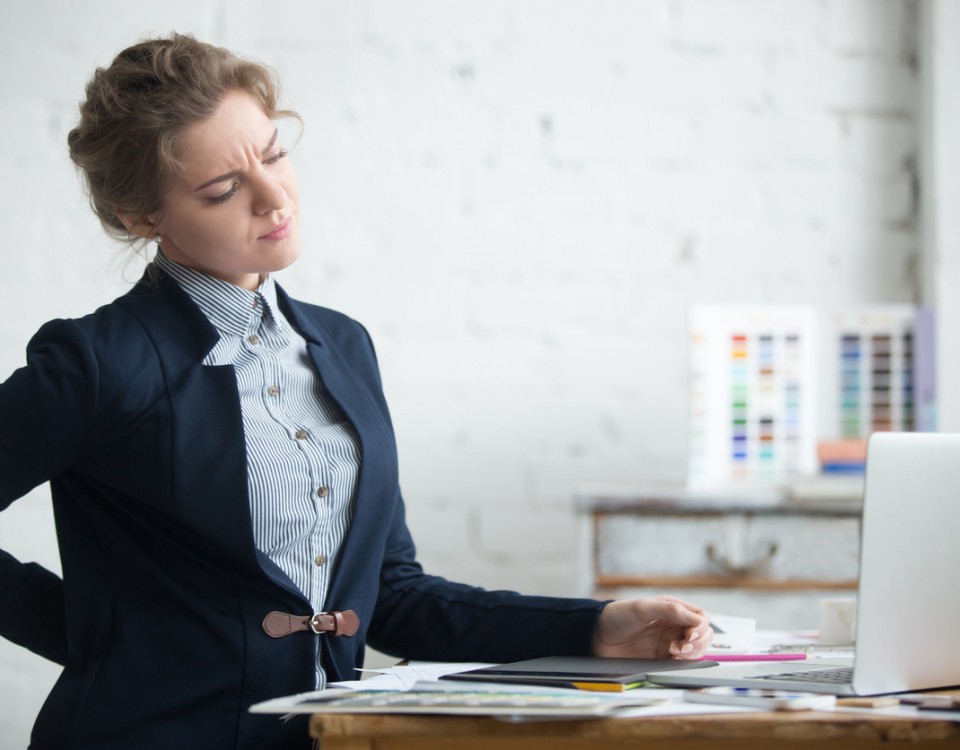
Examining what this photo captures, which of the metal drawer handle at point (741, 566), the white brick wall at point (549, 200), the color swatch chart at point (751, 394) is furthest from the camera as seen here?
the white brick wall at point (549, 200)

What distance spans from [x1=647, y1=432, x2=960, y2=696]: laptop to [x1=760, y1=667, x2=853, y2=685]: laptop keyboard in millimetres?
19

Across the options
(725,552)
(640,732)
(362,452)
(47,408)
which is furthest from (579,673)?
(725,552)

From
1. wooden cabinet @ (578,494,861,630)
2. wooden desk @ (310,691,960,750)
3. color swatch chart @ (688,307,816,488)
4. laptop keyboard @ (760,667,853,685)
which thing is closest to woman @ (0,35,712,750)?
laptop keyboard @ (760,667,853,685)

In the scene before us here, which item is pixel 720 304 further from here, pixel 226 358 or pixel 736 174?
pixel 226 358

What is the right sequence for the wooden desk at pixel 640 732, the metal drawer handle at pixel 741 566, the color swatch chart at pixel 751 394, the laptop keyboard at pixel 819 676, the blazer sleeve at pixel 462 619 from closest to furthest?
the wooden desk at pixel 640 732 < the laptop keyboard at pixel 819 676 < the blazer sleeve at pixel 462 619 < the metal drawer handle at pixel 741 566 < the color swatch chart at pixel 751 394

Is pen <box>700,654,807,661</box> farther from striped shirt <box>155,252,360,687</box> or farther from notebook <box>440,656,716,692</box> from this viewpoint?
striped shirt <box>155,252,360,687</box>

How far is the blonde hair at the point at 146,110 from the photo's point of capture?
1.08 metres

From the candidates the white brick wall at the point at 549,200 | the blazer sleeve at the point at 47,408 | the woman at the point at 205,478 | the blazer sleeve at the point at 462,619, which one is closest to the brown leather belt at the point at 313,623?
the woman at the point at 205,478

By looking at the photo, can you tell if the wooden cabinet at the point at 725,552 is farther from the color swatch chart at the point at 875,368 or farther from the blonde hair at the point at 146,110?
the blonde hair at the point at 146,110

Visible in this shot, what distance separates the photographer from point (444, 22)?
7.49 ft

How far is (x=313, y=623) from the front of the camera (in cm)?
104

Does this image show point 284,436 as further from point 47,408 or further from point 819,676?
point 819,676

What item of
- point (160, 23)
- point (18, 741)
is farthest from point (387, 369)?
point (18, 741)

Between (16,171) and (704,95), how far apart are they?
4.49 feet
